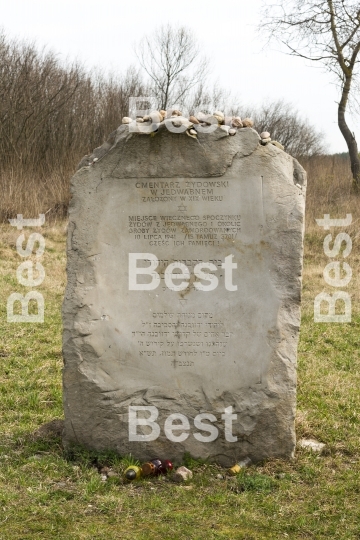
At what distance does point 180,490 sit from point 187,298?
3.83 ft

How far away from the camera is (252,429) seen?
14.1ft

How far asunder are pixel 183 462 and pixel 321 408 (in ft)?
5.00

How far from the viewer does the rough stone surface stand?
4285 millimetres

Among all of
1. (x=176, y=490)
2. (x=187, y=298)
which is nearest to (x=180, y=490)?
(x=176, y=490)

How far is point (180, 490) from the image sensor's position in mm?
3912

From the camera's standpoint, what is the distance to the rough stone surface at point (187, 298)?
4.29 meters

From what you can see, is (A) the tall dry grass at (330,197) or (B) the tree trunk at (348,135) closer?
(A) the tall dry grass at (330,197)

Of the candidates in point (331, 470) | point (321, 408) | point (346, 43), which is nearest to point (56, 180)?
point (346, 43)

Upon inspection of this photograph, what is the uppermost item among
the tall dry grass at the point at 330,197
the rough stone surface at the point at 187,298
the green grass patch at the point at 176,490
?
the tall dry grass at the point at 330,197

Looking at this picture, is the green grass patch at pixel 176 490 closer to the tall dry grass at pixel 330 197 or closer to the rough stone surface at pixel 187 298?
the rough stone surface at pixel 187 298

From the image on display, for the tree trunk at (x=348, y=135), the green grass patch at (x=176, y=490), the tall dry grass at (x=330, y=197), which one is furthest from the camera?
the tree trunk at (x=348, y=135)

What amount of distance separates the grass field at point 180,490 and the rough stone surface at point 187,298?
238 mm

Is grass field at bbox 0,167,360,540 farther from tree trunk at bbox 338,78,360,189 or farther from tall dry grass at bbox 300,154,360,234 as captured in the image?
tree trunk at bbox 338,78,360,189

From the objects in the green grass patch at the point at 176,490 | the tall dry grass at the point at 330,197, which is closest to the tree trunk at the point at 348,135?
the tall dry grass at the point at 330,197
